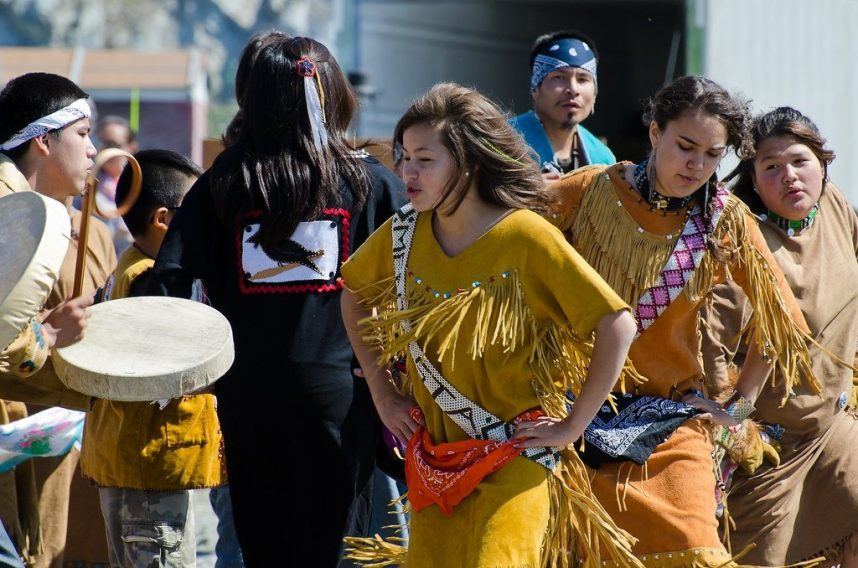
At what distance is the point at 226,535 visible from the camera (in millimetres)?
4570

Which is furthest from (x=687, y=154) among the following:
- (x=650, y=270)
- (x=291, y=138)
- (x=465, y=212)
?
(x=291, y=138)

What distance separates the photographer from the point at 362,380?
11.9ft

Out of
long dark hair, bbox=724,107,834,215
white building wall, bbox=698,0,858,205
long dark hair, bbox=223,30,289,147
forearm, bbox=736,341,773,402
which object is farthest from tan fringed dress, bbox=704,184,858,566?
white building wall, bbox=698,0,858,205

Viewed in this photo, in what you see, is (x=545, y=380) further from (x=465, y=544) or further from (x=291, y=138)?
(x=291, y=138)

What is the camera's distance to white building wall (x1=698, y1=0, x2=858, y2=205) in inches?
304

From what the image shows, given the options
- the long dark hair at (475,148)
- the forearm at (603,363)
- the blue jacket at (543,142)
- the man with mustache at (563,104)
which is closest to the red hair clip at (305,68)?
the long dark hair at (475,148)

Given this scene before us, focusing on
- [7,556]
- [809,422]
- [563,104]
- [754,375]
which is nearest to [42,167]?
[7,556]

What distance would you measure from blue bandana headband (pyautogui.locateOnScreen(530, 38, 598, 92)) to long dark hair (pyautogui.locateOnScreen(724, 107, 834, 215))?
0.95m

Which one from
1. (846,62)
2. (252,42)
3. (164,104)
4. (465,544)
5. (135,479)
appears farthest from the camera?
(164,104)

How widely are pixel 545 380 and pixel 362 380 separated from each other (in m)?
0.74

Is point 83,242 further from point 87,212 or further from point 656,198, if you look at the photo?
point 656,198

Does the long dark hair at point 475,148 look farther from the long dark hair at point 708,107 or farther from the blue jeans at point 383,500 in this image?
the blue jeans at point 383,500

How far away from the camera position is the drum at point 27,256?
2.79 m

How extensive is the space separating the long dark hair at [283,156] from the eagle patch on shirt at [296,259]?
0.09 feet
